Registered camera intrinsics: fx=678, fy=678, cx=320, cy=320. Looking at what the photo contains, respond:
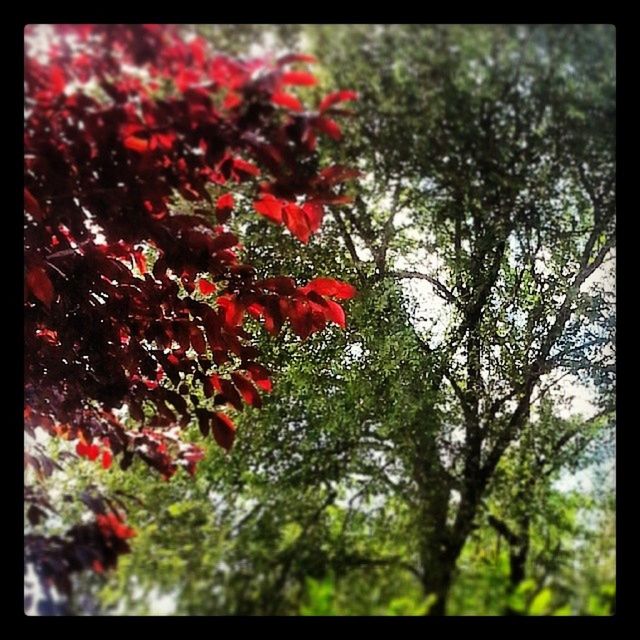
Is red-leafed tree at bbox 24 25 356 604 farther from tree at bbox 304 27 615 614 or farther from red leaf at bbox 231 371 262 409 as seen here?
tree at bbox 304 27 615 614

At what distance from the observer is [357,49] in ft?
4.89

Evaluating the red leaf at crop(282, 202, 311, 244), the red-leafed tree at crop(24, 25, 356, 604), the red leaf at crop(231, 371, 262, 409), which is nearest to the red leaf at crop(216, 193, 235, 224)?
the red-leafed tree at crop(24, 25, 356, 604)

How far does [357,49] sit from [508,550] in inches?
46.8

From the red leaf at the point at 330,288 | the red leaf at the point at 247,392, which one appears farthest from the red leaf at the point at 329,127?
the red leaf at the point at 247,392

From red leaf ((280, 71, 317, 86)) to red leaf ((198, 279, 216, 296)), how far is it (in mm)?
484

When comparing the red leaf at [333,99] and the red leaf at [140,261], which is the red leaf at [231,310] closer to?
the red leaf at [140,261]

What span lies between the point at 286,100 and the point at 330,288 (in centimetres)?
43

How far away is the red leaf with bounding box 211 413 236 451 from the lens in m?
1.62

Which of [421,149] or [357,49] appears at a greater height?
[357,49]

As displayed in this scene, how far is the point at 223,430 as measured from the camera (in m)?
1.62

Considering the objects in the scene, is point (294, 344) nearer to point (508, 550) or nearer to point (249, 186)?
point (249, 186)

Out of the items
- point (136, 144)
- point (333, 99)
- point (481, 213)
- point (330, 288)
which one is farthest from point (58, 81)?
point (481, 213)

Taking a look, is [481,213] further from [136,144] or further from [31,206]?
[31,206]
